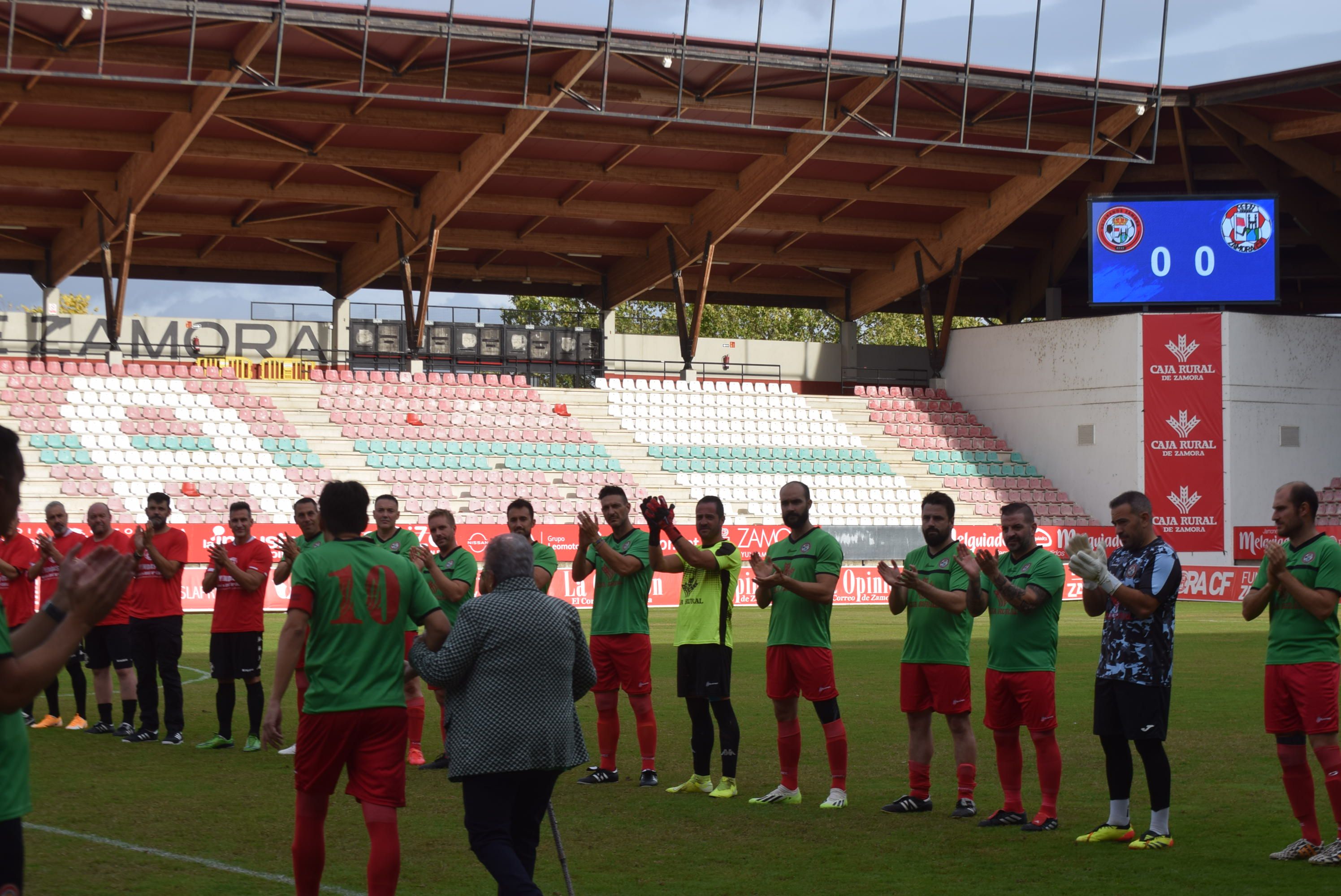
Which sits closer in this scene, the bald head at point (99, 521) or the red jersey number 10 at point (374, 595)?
the red jersey number 10 at point (374, 595)

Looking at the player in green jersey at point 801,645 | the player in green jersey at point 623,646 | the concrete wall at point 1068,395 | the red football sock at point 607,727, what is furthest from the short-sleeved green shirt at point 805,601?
the concrete wall at point 1068,395

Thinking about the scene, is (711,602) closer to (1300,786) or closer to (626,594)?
(626,594)

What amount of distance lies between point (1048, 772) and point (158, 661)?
27.4 ft

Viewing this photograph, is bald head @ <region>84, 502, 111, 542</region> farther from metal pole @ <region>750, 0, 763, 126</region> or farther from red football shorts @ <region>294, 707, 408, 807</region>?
metal pole @ <region>750, 0, 763, 126</region>

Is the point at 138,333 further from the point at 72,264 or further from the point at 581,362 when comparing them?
the point at 581,362

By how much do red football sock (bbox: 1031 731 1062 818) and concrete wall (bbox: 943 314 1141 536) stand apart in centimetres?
3033

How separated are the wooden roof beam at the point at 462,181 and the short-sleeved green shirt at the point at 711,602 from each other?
20877 millimetres

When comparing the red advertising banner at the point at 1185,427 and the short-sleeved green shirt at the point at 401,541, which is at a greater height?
the red advertising banner at the point at 1185,427

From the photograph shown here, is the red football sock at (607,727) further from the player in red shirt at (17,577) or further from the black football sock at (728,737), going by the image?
the player in red shirt at (17,577)

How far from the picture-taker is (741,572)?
1139 inches

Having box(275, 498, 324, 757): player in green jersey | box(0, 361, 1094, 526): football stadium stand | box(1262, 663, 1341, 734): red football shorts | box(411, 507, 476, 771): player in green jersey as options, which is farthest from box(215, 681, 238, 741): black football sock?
box(0, 361, 1094, 526): football stadium stand

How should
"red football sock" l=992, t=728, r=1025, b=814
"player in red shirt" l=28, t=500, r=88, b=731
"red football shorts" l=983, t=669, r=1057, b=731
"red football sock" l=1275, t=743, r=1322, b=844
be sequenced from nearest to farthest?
"red football sock" l=1275, t=743, r=1322, b=844
"red football shorts" l=983, t=669, r=1057, b=731
"red football sock" l=992, t=728, r=1025, b=814
"player in red shirt" l=28, t=500, r=88, b=731

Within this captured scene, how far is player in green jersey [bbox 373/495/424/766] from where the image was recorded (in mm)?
10844

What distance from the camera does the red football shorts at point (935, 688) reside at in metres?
9.29
